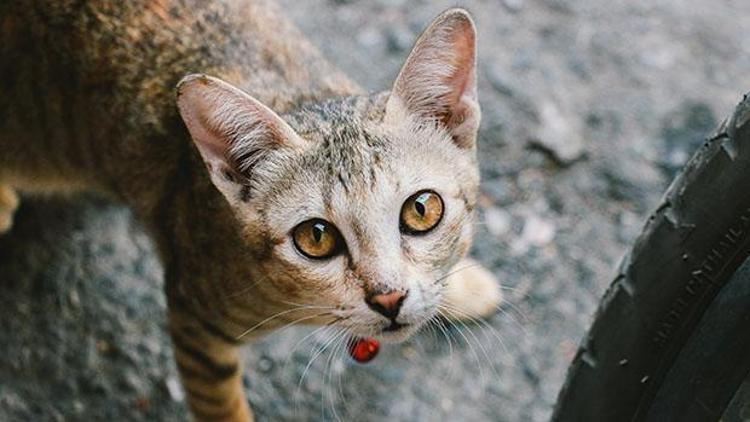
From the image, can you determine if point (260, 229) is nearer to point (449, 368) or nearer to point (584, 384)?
point (584, 384)

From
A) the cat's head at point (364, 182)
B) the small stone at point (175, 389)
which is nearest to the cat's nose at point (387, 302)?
the cat's head at point (364, 182)

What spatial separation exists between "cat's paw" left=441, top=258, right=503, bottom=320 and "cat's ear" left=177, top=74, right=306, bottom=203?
960 mm

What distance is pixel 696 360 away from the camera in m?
1.82

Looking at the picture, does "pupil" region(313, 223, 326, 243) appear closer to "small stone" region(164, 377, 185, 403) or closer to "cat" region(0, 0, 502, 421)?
"cat" region(0, 0, 502, 421)

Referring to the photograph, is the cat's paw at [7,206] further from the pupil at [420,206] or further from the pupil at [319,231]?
the pupil at [420,206]

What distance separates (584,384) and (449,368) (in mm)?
1013

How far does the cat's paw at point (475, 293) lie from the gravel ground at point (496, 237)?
0.17 ft

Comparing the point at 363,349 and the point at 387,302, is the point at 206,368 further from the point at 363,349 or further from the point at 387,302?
the point at 387,302

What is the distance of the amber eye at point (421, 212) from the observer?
2.11 metres

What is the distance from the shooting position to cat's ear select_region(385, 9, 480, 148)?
2080 mm

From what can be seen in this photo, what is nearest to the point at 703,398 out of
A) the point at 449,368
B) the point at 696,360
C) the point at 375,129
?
the point at 696,360

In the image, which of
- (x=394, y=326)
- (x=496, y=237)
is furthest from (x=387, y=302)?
(x=496, y=237)

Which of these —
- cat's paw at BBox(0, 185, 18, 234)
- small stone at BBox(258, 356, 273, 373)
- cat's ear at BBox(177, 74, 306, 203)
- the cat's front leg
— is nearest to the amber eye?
cat's ear at BBox(177, 74, 306, 203)

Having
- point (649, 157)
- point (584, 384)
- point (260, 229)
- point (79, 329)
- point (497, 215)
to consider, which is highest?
point (649, 157)
